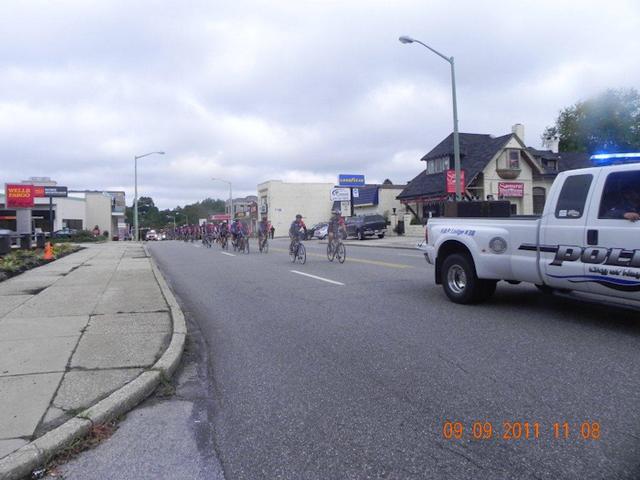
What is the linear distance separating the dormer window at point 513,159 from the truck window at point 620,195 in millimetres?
34953

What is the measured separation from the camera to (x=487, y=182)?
3912cm

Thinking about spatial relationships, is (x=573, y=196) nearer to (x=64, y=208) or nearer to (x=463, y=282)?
(x=463, y=282)

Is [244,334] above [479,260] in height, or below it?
below

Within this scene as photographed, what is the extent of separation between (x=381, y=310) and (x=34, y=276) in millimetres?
10018

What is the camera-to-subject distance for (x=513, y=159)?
1559 inches

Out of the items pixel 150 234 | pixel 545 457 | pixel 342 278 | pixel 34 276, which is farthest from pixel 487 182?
pixel 150 234

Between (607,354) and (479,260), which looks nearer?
(607,354)

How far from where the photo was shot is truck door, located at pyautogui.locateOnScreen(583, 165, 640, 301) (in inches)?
236

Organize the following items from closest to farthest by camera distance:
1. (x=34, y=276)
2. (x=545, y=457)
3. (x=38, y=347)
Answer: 1. (x=545, y=457)
2. (x=38, y=347)
3. (x=34, y=276)

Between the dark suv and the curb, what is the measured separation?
3358cm

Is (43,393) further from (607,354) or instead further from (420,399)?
(607,354)

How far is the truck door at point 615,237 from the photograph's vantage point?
6.00 meters

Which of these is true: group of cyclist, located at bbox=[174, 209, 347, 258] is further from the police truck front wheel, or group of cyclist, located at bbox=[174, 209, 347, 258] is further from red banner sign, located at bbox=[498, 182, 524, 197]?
red banner sign, located at bbox=[498, 182, 524, 197]

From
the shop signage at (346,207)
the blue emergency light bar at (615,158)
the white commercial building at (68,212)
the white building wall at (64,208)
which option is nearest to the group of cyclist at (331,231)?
the blue emergency light bar at (615,158)
